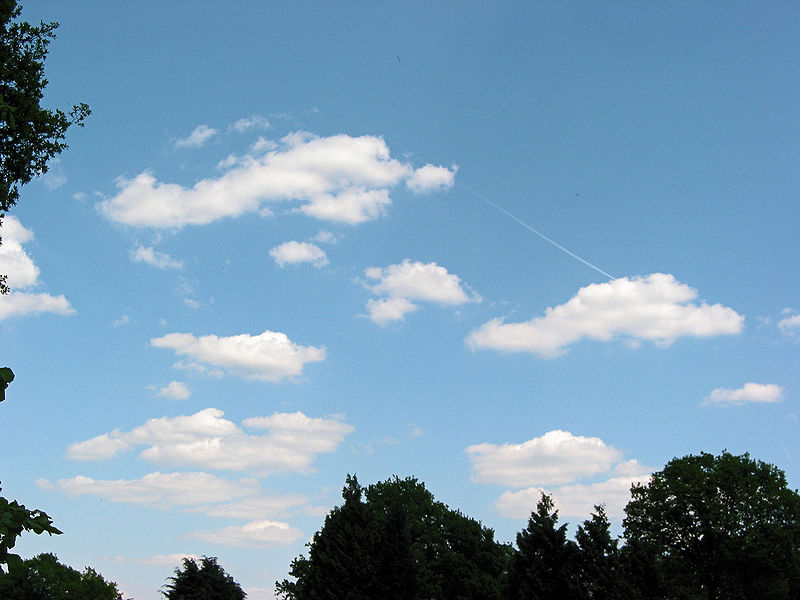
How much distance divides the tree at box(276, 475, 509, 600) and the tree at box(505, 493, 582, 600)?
11448mm

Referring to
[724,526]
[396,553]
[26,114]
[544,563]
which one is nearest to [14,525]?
[26,114]

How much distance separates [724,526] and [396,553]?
33540 millimetres

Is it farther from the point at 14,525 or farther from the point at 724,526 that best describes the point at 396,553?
the point at 14,525

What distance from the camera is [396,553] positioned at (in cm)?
4822

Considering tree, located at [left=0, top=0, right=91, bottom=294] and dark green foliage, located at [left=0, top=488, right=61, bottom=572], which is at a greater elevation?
tree, located at [left=0, top=0, right=91, bottom=294]

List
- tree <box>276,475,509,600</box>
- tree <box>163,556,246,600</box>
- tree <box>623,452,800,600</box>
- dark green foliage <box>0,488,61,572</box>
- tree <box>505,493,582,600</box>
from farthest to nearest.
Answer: tree <box>163,556,246,600</box> < tree <box>623,452,800,600</box> < tree <box>276,475,509,600</box> < tree <box>505,493,582,600</box> < dark green foliage <box>0,488,61,572</box>

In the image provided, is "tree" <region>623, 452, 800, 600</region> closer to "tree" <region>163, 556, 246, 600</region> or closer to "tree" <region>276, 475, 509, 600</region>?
"tree" <region>276, 475, 509, 600</region>

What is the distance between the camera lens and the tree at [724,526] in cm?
→ 5906

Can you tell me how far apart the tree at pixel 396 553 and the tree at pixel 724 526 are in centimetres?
1579

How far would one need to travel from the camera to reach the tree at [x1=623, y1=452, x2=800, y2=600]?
194ft

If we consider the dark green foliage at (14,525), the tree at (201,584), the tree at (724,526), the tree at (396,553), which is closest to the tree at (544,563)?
the tree at (396,553)

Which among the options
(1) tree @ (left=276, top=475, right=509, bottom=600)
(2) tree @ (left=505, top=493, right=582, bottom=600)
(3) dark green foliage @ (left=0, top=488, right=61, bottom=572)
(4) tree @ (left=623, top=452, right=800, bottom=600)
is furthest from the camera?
(4) tree @ (left=623, top=452, right=800, bottom=600)

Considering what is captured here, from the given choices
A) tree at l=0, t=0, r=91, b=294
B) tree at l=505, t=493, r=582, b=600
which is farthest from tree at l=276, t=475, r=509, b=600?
tree at l=0, t=0, r=91, b=294

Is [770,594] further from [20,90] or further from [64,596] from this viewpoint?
[64,596]
